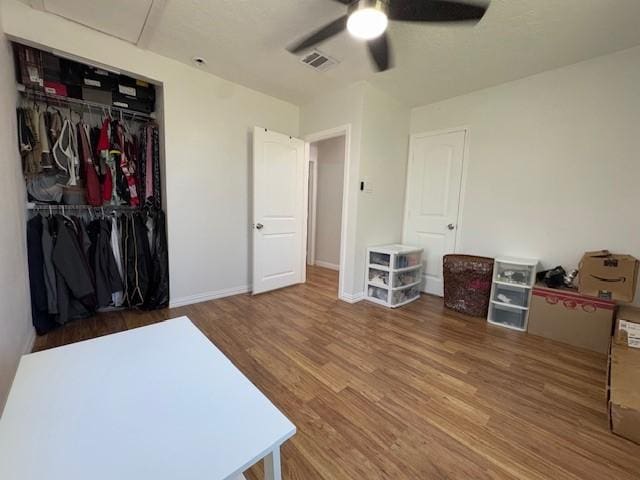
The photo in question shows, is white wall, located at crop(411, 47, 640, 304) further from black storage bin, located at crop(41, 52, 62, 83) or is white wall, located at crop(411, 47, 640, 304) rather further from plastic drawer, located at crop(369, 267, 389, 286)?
black storage bin, located at crop(41, 52, 62, 83)

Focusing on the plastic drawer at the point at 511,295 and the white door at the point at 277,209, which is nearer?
the plastic drawer at the point at 511,295

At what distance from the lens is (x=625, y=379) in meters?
1.49

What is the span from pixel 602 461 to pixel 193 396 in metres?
1.81

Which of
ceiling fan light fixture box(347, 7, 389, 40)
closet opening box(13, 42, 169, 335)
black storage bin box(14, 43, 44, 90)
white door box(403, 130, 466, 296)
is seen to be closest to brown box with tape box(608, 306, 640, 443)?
white door box(403, 130, 466, 296)

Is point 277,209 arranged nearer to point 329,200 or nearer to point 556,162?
point 329,200

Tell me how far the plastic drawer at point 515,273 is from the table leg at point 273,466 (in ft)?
8.76

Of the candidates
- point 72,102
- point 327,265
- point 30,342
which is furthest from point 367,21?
point 327,265

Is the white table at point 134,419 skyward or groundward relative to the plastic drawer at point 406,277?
skyward

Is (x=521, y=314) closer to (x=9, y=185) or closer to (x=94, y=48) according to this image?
(x=9, y=185)

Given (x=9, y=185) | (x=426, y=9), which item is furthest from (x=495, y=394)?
(x=9, y=185)

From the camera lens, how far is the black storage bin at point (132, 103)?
98.4 inches

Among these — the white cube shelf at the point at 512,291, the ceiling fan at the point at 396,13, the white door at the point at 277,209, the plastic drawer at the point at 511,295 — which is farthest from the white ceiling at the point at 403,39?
the plastic drawer at the point at 511,295

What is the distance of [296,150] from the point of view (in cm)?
348

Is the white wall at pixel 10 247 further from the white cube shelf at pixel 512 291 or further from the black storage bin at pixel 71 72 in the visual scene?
the white cube shelf at pixel 512 291
